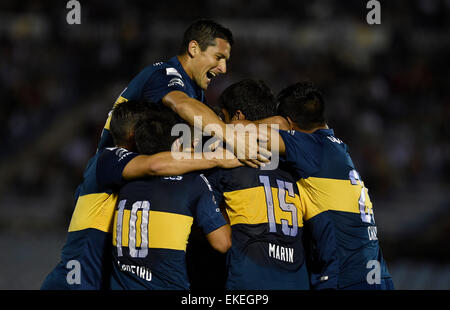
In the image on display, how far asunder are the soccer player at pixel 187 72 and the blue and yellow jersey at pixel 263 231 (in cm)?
60

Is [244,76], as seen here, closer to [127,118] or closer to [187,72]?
[187,72]

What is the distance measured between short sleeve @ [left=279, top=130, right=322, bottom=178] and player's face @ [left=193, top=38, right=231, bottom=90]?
3.38ft

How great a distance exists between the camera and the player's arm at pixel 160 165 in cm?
345

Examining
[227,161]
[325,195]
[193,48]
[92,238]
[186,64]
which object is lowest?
[92,238]

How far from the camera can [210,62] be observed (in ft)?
15.0

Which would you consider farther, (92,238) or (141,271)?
(92,238)


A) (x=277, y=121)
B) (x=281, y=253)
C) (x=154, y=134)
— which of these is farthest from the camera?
(x=277, y=121)

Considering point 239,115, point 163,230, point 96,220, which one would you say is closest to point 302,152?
point 239,115

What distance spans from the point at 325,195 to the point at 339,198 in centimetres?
10

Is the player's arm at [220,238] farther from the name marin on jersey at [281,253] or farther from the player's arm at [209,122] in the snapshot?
the player's arm at [209,122]

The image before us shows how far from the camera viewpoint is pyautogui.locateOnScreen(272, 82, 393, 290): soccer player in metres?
3.84

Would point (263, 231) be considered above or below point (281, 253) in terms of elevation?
above
